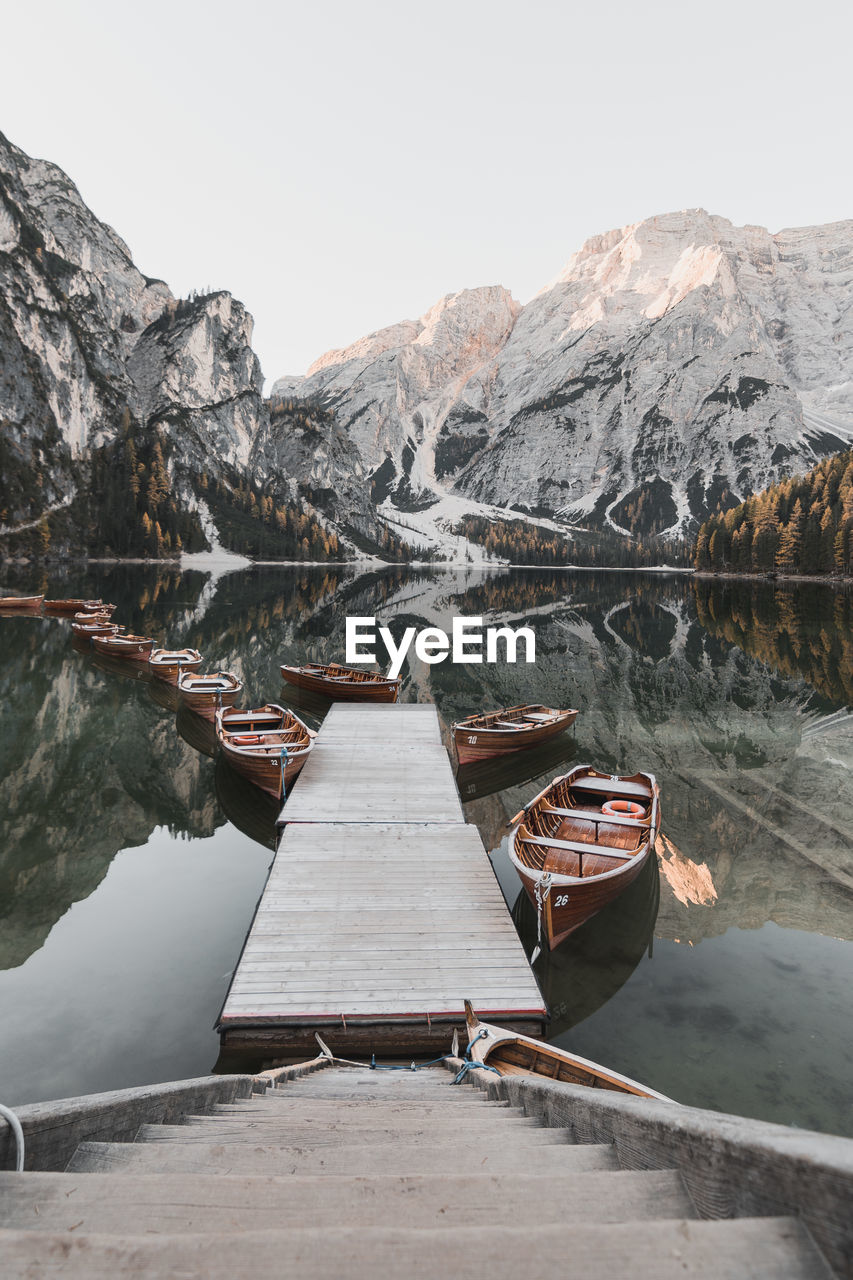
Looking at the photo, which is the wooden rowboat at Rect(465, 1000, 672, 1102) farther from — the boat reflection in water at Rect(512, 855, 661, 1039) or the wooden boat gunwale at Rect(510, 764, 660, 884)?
the wooden boat gunwale at Rect(510, 764, 660, 884)

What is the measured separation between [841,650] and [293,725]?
4499 centimetres

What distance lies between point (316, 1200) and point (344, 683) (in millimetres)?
29932

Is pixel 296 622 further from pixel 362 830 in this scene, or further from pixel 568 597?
pixel 568 597

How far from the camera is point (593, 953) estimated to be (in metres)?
13.4

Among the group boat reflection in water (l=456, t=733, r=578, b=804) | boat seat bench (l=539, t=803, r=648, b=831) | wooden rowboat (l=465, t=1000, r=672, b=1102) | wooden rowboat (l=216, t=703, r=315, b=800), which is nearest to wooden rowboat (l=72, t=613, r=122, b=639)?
wooden rowboat (l=216, t=703, r=315, b=800)

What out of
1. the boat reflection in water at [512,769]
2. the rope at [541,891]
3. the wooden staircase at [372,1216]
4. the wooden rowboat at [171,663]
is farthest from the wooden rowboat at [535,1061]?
the wooden rowboat at [171,663]

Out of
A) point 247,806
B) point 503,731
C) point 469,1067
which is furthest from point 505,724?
point 469,1067

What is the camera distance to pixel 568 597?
4437 inches

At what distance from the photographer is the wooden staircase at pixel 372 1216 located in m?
2.14

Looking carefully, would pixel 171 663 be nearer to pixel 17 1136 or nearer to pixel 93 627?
pixel 93 627

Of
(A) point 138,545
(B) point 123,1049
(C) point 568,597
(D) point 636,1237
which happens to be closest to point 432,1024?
(B) point 123,1049

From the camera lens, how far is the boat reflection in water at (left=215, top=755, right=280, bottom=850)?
757 inches

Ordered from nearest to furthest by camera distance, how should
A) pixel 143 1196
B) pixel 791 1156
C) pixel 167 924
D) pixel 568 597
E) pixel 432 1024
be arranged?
pixel 791 1156 < pixel 143 1196 < pixel 432 1024 < pixel 167 924 < pixel 568 597

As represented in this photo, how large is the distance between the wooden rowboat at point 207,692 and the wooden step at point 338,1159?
25.5 metres
